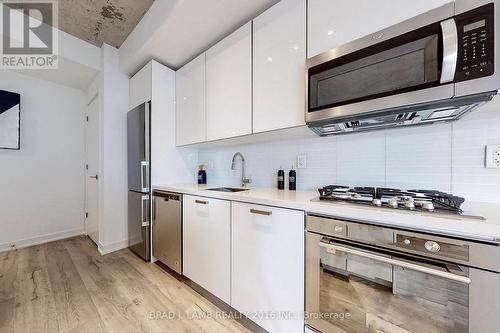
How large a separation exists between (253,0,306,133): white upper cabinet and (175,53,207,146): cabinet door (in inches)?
28.1

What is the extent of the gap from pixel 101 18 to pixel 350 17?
2511 mm

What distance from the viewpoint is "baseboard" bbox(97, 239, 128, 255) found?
245 cm

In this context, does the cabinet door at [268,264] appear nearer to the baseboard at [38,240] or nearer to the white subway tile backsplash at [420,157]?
the white subway tile backsplash at [420,157]

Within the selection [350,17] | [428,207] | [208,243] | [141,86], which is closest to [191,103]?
[141,86]

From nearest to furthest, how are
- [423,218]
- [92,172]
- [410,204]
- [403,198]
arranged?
[423,218]
[410,204]
[403,198]
[92,172]

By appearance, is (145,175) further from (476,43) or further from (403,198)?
(476,43)

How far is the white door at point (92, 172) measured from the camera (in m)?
2.73

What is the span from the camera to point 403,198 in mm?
944

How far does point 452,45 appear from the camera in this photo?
30.3 inches

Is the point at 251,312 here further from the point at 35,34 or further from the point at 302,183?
the point at 35,34

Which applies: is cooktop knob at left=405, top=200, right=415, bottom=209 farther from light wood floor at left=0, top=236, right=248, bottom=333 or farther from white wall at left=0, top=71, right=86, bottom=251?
white wall at left=0, top=71, right=86, bottom=251

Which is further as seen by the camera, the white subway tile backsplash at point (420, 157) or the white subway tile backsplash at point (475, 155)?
the white subway tile backsplash at point (420, 157)

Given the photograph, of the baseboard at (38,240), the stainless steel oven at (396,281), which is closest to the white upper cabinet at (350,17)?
the stainless steel oven at (396,281)

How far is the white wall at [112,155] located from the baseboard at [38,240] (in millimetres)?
1070
